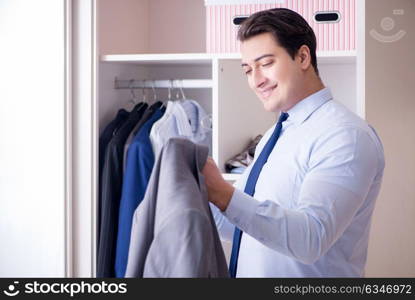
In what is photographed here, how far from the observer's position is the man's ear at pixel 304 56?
1.61 metres

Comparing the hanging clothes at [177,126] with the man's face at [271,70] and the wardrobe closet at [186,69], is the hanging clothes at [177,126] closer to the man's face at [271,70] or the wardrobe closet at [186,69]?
the wardrobe closet at [186,69]

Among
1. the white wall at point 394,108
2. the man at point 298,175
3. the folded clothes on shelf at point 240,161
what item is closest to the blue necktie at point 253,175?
the man at point 298,175

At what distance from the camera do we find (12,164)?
2365mm

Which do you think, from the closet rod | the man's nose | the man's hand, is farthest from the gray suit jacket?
the closet rod

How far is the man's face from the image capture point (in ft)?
5.21

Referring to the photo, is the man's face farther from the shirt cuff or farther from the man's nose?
the shirt cuff

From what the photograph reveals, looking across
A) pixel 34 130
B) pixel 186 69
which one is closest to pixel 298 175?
pixel 34 130

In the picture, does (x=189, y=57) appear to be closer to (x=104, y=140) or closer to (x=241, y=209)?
(x=104, y=140)

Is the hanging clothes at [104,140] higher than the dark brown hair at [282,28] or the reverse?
the reverse

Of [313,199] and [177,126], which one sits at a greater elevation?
[177,126]

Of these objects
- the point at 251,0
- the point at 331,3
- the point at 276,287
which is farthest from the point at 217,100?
the point at 276,287

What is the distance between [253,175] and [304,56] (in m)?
0.33

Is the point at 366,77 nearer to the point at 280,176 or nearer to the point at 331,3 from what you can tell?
the point at 331,3

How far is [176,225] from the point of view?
1174 mm
